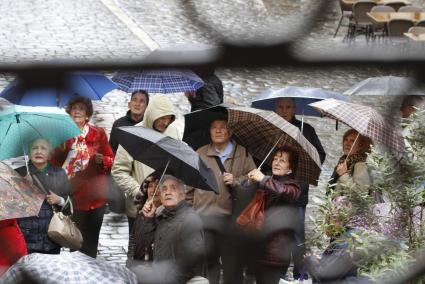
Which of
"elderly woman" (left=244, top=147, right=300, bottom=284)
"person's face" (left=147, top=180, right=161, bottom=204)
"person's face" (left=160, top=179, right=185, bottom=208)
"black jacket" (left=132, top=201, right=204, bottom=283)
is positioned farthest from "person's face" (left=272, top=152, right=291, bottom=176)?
"black jacket" (left=132, top=201, right=204, bottom=283)

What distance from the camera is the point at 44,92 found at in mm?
840

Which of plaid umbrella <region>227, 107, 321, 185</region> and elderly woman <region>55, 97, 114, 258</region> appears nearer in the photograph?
elderly woman <region>55, 97, 114, 258</region>

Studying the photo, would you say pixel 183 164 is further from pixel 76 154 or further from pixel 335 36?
pixel 335 36

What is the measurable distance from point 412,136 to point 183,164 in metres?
0.89

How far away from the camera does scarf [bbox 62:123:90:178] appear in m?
0.99

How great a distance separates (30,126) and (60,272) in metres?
0.13

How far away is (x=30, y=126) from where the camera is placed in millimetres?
956

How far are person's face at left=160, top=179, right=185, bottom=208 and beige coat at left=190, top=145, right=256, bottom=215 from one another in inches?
1.0

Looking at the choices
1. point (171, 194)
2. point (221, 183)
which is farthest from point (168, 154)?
point (171, 194)

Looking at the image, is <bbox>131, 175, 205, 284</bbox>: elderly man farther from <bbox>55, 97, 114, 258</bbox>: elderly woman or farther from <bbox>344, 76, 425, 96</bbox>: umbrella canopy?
<bbox>344, 76, 425, 96</bbox>: umbrella canopy

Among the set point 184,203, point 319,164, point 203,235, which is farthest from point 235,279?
point 319,164

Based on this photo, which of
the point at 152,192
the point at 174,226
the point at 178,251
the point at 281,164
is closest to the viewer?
the point at 178,251

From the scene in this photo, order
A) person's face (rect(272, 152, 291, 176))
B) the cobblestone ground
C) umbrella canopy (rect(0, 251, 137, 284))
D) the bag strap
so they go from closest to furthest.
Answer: the cobblestone ground, umbrella canopy (rect(0, 251, 137, 284)), person's face (rect(272, 152, 291, 176)), the bag strap

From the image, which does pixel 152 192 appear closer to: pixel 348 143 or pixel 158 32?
pixel 348 143
